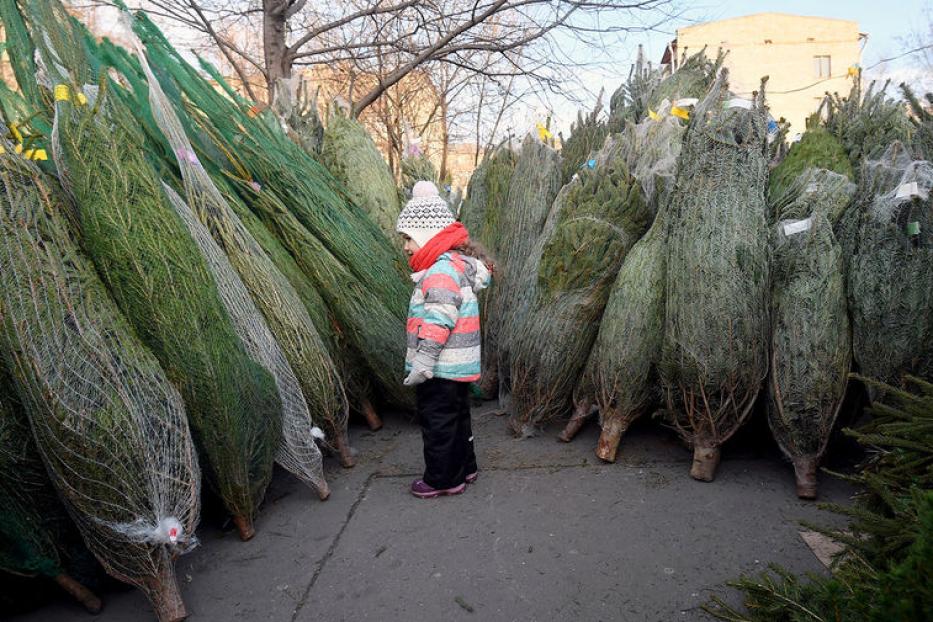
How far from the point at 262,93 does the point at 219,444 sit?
14630mm

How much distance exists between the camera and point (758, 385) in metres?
2.99

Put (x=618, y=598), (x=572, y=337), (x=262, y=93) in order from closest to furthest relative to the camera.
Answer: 1. (x=618, y=598)
2. (x=572, y=337)
3. (x=262, y=93)

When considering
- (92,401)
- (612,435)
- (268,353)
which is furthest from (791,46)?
(92,401)

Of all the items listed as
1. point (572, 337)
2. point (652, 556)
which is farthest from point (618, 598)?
point (572, 337)

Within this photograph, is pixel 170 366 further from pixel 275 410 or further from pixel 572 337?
pixel 572 337

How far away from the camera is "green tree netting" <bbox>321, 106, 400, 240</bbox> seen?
500 centimetres

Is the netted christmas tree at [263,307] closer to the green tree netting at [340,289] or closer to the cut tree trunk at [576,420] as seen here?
the green tree netting at [340,289]

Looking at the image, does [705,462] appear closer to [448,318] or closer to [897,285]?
[897,285]

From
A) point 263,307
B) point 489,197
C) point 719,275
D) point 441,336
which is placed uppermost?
point 489,197

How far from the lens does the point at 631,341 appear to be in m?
3.25

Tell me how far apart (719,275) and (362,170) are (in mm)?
3240

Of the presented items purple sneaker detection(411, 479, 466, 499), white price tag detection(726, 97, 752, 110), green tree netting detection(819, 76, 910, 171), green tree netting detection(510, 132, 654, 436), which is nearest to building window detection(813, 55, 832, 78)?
green tree netting detection(819, 76, 910, 171)

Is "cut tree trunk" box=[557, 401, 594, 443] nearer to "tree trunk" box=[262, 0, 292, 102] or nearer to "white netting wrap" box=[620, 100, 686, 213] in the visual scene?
"white netting wrap" box=[620, 100, 686, 213]

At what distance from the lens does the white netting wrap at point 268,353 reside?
2.85 meters
